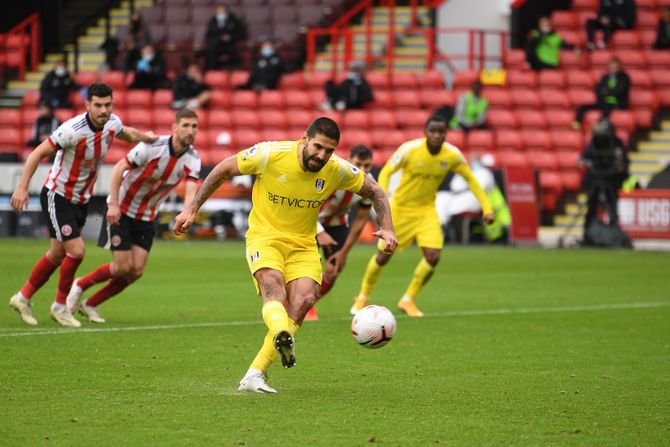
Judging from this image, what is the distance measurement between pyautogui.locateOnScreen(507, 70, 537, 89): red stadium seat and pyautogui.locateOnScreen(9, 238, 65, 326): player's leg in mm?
18818

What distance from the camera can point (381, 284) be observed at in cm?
1697

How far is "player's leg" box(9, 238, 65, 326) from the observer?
454 inches

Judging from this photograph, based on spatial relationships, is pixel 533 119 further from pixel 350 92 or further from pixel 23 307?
pixel 23 307

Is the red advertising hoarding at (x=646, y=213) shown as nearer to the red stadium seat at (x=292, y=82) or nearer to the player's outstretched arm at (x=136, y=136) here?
the red stadium seat at (x=292, y=82)

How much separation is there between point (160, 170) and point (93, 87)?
3.33 feet

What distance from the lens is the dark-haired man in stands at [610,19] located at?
28.9 m

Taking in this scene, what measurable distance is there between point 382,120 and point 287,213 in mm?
20056

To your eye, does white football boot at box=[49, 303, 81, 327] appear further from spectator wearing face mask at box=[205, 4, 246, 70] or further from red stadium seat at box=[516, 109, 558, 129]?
spectator wearing face mask at box=[205, 4, 246, 70]

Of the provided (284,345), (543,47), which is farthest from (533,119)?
(284,345)

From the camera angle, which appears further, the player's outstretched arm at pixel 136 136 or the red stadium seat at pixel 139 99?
the red stadium seat at pixel 139 99

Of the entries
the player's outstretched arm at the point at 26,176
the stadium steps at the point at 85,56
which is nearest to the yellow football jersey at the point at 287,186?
the player's outstretched arm at the point at 26,176

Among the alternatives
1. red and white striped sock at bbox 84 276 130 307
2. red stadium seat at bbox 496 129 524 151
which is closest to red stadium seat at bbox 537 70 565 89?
red stadium seat at bbox 496 129 524 151


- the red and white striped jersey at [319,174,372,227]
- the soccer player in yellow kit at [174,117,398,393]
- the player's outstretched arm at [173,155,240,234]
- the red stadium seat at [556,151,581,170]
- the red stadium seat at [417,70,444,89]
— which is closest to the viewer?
the soccer player in yellow kit at [174,117,398,393]

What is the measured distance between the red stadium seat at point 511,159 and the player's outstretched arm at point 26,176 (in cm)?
1699
